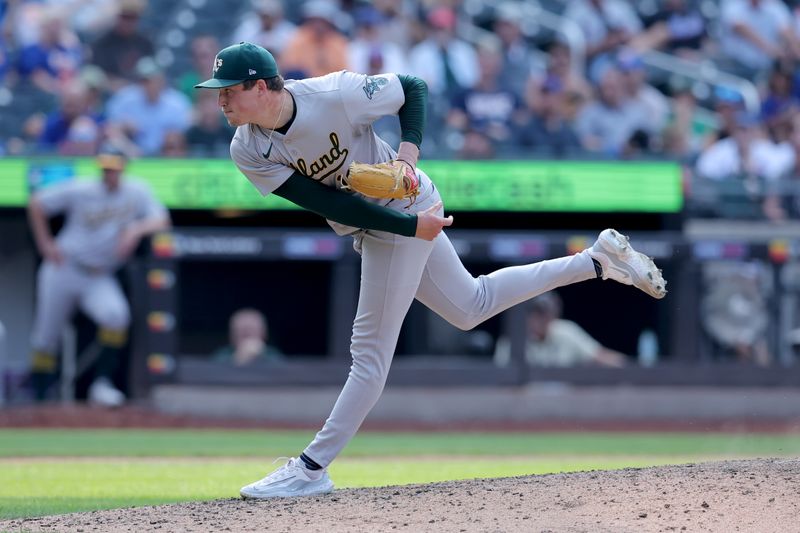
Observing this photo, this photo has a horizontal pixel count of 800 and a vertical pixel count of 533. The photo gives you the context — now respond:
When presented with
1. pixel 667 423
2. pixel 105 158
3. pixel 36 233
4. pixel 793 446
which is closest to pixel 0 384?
pixel 36 233

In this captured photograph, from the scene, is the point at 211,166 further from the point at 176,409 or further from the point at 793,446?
the point at 793,446

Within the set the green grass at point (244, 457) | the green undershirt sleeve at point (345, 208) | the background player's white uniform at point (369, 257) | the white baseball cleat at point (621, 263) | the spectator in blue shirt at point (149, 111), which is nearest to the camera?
the green undershirt sleeve at point (345, 208)

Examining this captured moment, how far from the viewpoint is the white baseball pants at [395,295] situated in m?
5.29

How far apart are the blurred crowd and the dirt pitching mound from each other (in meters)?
6.00

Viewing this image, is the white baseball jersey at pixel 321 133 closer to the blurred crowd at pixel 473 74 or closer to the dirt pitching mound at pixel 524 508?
the dirt pitching mound at pixel 524 508

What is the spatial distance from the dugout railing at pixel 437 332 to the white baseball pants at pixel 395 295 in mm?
5110

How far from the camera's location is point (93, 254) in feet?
35.5

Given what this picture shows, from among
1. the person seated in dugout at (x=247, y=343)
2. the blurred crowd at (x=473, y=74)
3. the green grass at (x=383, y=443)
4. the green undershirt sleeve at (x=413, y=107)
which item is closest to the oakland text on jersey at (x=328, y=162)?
the green undershirt sleeve at (x=413, y=107)

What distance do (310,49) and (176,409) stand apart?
3.67m

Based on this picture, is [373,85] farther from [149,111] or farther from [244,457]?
[149,111]

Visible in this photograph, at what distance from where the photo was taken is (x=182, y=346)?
1140cm

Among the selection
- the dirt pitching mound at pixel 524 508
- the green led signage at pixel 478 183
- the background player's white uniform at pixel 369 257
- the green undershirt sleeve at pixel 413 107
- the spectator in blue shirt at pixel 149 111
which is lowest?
the dirt pitching mound at pixel 524 508

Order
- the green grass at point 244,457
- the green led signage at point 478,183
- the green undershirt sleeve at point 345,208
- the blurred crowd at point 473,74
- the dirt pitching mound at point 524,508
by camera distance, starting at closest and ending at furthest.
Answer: the dirt pitching mound at point 524,508 < the green undershirt sleeve at point 345,208 < the green grass at point 244,457 < the green led signage at point 478,183 < the blurred crowd at point 473,74

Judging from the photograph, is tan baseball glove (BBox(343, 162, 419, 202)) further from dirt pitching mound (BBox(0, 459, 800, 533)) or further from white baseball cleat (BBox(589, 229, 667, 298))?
dirt pitching mound (BBox(0, 459, 800, 533))
